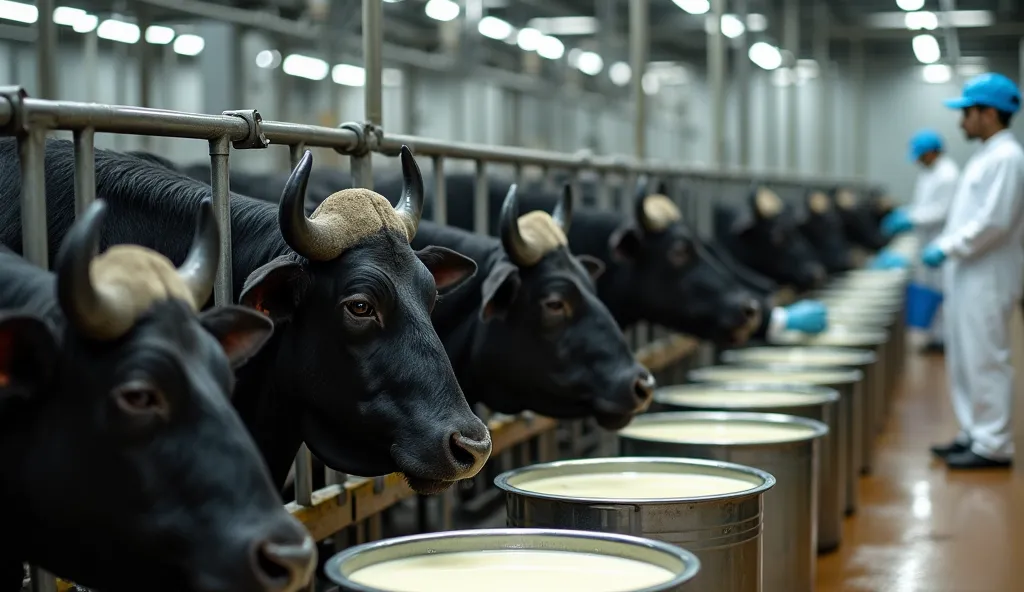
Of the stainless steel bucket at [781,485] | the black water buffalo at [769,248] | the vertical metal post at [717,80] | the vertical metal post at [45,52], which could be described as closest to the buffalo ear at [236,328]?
the stainless steel bucket at [781,485]

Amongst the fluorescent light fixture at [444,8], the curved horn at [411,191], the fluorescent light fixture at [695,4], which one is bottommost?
the curved horn at [411,191]

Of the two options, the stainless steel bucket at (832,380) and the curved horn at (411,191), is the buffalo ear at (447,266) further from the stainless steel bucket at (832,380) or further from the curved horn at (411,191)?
the stainless steel bucket at (832,380)

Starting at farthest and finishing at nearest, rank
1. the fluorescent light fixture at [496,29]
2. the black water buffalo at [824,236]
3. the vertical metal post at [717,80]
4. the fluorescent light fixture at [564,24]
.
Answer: the fluorescent light fixture at [564,24]
the fluorescent light fixture at [496,29]
the black water buffalo at [824,236]
the vertical metal post at [717,80]

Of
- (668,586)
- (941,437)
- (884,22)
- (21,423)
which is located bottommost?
(941,437)

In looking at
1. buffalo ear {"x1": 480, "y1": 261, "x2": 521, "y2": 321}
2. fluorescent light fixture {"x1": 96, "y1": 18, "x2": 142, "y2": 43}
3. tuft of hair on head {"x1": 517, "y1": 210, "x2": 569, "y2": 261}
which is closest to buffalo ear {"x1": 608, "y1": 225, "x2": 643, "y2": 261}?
tuft of hair on head {"x1": 517, "y1": 210, "x2": 569, "y2": 261}

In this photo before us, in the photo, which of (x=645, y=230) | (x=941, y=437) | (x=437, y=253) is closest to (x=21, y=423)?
(x=437, y=253)

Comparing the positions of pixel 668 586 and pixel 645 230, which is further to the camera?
pixel 645 230

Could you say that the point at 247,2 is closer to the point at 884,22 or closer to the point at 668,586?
the point at 668,586

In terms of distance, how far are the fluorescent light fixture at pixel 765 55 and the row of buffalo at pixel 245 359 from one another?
13.3 meters

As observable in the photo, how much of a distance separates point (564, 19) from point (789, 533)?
12601mm

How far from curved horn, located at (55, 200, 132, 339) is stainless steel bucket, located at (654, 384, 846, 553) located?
3.08 m

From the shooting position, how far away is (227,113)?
2.86 m

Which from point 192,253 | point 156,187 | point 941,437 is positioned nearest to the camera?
point 192,253

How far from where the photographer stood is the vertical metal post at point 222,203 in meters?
2.79
